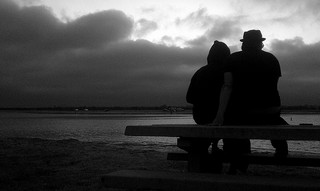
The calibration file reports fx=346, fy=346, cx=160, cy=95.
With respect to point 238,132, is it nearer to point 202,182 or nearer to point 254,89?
point 202,182

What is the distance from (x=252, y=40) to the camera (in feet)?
12.2

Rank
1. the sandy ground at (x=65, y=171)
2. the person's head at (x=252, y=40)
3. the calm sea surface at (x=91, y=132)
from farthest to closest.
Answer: the calm sea surface at (x=91, y=132), the sandy ground at (x=65, y=171), the person's head at (x=252, y=40)

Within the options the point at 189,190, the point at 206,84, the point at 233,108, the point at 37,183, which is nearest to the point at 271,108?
the point at 233,108

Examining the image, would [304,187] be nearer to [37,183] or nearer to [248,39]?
[248,39]

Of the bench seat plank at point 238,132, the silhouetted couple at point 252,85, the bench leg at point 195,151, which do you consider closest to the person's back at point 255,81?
the silhouetted couple at point 252,85

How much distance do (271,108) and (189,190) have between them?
1.49 meters

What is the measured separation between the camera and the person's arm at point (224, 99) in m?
3.08

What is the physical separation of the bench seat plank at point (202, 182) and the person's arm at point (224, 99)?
0.57 meters

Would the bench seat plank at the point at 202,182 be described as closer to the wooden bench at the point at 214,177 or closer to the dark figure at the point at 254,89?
the wooden bench at the point at 214,177

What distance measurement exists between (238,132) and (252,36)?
1472mm

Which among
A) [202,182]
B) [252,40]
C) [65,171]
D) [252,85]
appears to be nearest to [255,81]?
[252,85]

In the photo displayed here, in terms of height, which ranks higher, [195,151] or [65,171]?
[195,151]

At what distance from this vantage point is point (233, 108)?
3.64m

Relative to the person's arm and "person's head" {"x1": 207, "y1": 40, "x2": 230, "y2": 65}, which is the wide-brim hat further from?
the person's arm
